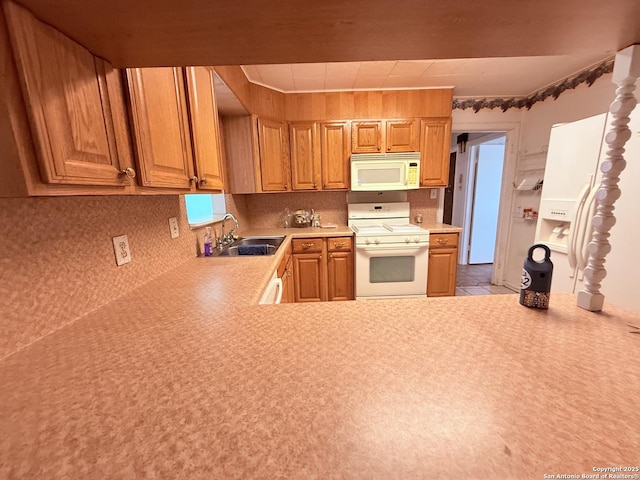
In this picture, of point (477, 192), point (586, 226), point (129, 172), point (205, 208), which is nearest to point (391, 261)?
point (586, 226)

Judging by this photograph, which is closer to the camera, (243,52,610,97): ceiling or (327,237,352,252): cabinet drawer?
(243,52,610,97): ceiling

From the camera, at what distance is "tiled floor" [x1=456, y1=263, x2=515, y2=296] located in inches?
133

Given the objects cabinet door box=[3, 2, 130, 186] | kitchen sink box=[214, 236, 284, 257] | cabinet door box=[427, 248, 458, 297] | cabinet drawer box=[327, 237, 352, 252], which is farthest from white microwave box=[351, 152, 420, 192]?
cabinet door box=[3, 2, 130, 186]

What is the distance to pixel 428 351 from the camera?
0.58 metres

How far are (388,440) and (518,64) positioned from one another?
10.6ft

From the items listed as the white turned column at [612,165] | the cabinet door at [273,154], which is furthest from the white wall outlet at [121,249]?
the cabinet door at [273,154]

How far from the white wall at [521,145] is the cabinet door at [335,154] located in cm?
147

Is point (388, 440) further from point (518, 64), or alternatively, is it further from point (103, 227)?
point (518, 64)

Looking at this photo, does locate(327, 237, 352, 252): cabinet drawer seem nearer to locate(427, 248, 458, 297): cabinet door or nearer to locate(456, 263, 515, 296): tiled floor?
locate(427, 248, 458, 297): cabinet door

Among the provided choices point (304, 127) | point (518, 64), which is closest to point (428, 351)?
point (304, 127)

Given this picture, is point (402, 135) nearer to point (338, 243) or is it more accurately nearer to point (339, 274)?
point (338, 243)

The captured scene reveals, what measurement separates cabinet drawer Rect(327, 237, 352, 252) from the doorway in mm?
2812

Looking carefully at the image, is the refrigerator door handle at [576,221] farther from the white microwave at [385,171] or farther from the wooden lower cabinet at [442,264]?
the white microwave at [385,171]

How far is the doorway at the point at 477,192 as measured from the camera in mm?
4168
